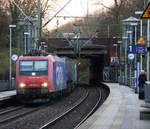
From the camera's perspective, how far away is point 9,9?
193 ft

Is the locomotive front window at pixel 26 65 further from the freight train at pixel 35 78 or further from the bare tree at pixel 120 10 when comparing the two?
the bare tree at pixel 120 10

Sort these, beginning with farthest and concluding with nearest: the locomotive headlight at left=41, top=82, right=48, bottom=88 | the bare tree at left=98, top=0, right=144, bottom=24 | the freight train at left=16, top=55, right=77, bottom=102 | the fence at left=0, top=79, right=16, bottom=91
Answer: the bare tree at left=98, top=0, right=144, bottom=24, the fence at left=0, top=79, right=16, bottom=91, the locomotive headlight at left=41, top=82, right=48, bottom=88, the freight train at left=16, top=55, right=77, bottom=102

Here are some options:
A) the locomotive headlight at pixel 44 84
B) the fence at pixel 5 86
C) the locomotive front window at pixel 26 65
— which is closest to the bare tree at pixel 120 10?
the fence at pixel 5 86

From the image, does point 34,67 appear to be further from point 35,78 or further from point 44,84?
point 44,84

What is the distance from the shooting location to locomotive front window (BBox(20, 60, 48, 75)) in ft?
93.8

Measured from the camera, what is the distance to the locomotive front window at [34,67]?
93.8 feet

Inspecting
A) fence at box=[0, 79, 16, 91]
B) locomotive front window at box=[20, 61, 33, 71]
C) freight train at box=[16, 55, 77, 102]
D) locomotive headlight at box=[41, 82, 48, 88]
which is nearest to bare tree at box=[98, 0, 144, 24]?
fence at box=[0, 79, 16, 91]

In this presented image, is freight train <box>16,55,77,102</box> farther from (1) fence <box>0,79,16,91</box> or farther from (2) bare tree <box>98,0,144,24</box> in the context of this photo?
(2) bare tree <box>98,0,144,24</box>

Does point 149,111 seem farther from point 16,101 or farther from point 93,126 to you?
point 16,101

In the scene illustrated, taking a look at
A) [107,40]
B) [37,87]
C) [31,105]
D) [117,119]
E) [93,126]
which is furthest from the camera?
[107,40]

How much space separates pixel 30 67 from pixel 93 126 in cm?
1398

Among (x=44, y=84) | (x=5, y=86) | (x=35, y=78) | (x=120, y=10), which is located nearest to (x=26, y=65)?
(x=35, y=78)

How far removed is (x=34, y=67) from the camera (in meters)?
28.8

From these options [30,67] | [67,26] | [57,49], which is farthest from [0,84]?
[67,26]
